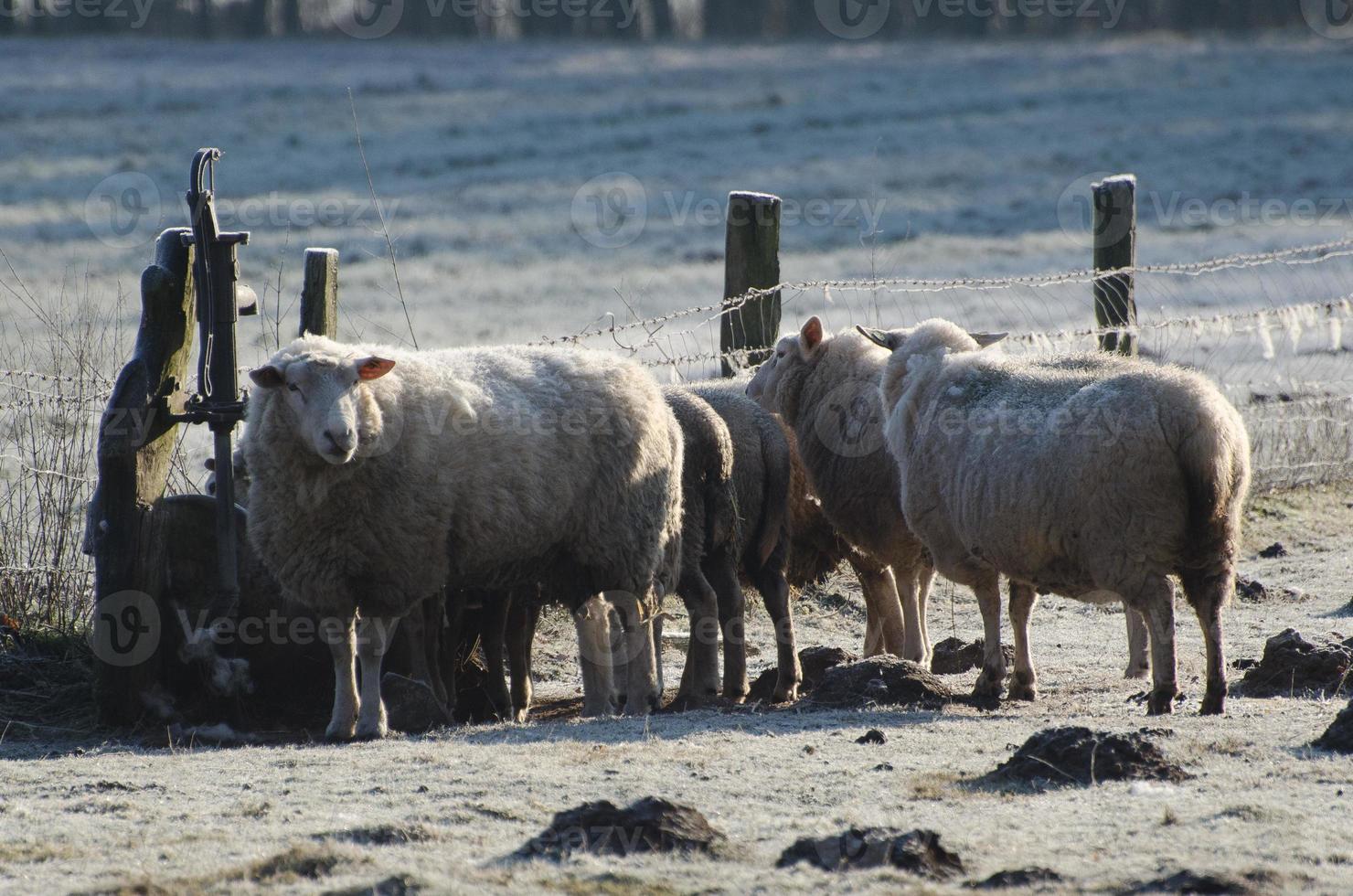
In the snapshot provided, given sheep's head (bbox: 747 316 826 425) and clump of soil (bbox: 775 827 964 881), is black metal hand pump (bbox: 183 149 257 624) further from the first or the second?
clump of soil (bbox: 775 827 964 881)

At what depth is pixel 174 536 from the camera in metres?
7.30

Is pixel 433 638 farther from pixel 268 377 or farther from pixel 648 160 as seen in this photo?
pixel 648 160

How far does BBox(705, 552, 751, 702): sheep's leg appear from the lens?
25.3 ft

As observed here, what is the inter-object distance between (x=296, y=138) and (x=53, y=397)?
2388 cm

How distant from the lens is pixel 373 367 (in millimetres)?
6457

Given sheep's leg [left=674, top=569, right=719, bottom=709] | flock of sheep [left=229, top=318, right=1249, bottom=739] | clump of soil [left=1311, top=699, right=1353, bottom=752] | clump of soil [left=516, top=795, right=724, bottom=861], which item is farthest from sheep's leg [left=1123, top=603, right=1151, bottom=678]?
clump of soil [left=516, top=795, right=724, bottom=861]

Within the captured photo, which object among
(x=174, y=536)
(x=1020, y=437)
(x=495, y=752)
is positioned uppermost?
(x=1020, y=437)

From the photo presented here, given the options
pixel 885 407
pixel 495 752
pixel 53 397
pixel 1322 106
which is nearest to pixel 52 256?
pixel 53 397

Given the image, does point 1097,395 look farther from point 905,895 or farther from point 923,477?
point 905,895

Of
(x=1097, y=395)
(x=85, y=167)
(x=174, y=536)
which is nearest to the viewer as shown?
(x=1097, y=395)

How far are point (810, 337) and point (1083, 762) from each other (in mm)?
4068

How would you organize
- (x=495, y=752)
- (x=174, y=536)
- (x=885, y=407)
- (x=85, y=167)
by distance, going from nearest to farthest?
(x=495, y=752)
(x=174, y=536)
(x=885, y=407)
(x=85, y=167)

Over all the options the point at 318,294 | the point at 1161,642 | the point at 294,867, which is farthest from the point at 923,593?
the point at 294,867

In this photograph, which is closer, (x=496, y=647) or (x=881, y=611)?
(x=496, y=647)
